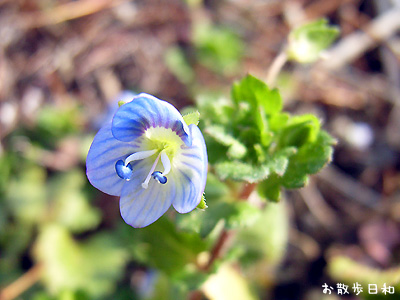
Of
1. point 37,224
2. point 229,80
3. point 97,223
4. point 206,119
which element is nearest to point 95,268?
point 97,223

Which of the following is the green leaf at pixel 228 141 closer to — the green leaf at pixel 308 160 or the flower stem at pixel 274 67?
the green leaf at pixel 308 160

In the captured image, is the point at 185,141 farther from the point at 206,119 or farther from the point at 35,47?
the point at 35,47

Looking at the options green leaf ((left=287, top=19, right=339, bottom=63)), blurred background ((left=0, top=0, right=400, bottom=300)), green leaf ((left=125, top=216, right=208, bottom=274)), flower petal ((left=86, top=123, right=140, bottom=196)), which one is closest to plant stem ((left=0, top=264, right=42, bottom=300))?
blurred background ((left=0, top=0, right=400, bottom=300))

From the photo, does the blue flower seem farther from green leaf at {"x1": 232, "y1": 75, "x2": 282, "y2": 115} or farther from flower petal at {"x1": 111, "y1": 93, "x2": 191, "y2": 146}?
green leaf at {"x1": 232, "y1": 75, "x2": 282, "y2": 115}

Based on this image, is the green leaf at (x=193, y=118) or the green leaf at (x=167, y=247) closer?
the green leaf at (x=193, y=118)

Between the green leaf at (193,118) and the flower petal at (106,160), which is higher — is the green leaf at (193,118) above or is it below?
above

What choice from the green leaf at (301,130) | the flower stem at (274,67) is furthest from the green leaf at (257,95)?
the flower stem at (274,67)

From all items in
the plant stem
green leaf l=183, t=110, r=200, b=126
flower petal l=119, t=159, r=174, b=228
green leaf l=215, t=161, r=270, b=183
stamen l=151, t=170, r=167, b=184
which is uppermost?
green leaf l=183, t=110, r=200, b=126
